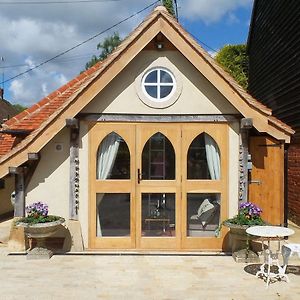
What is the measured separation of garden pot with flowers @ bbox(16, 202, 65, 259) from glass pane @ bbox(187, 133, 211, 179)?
2.76 m

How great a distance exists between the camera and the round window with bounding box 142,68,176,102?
8719 mm

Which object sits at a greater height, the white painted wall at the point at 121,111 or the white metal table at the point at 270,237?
the white painted wall at the point at 121,111

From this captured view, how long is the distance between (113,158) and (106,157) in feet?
0.47

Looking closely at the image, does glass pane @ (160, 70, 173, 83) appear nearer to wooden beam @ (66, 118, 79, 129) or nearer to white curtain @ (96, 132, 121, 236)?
white curtain @ (96, 132, 121, 236)

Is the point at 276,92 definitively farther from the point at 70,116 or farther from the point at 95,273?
the point at 95,273

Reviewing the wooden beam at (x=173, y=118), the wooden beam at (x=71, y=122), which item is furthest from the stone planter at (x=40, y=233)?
the wooden beam at (x=173, y=118)

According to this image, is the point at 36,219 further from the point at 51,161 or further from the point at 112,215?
the point at 112,215

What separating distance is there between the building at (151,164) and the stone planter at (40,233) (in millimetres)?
635

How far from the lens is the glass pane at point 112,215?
28.7 feet

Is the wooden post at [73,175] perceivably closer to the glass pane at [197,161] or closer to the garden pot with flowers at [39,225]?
the garden pot with flowers at [39,225]

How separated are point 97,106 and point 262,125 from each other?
3.31m

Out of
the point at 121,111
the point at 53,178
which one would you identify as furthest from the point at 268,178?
the point at 53,178

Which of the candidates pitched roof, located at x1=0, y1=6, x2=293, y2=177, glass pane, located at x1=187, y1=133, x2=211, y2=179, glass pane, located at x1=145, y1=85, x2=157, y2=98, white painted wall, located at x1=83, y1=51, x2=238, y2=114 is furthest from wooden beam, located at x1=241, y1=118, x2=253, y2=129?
glass pane, located at x1=145, y1=85, x2=157, y2=98

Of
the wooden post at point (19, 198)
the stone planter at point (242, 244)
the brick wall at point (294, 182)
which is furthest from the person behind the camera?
the brick wall at point (294, 182)
